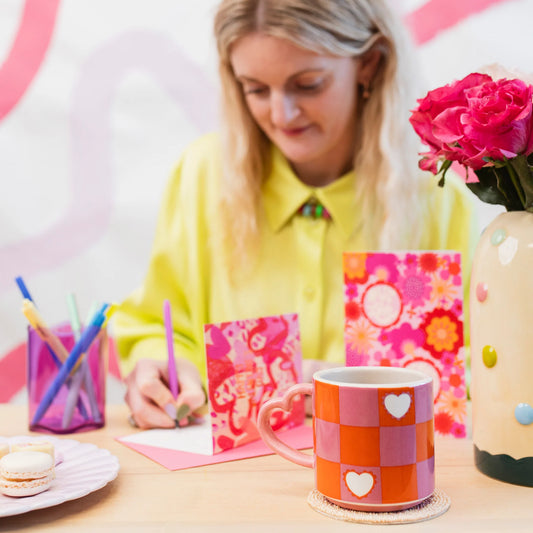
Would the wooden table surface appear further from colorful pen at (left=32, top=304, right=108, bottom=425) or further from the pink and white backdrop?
the pink and white backdrop

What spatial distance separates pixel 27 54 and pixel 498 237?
1.43 m

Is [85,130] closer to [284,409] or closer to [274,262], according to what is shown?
[274,262]

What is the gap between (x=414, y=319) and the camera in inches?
31.9

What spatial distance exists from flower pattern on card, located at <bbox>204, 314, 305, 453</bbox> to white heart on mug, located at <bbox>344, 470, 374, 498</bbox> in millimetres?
231

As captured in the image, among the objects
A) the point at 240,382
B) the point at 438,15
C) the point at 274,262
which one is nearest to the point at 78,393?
the point at 240,382

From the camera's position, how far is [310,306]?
1326 mm

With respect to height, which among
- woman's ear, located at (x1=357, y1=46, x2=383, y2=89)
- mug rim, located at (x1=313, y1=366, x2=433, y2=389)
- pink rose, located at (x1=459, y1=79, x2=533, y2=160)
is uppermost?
woman's ear, located at (x1=357, y1=46, x2=383, y2=89)

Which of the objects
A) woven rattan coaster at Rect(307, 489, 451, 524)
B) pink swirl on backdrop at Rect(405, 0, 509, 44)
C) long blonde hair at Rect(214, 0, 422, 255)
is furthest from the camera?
pink swirl on backdrop at Rect(405, 0, 509, 44)

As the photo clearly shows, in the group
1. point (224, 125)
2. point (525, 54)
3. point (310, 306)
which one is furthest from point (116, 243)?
point (525, 54)

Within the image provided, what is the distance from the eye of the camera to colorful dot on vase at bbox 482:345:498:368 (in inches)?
25.5

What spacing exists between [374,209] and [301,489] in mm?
786

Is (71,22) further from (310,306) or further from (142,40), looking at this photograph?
(310,306)

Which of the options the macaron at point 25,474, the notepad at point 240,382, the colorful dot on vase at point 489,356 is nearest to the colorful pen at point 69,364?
the notepad at point 240,382

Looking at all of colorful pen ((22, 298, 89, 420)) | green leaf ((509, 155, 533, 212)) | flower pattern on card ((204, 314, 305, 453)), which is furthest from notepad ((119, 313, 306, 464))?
green leaf ((509, 155, 533, 212))
